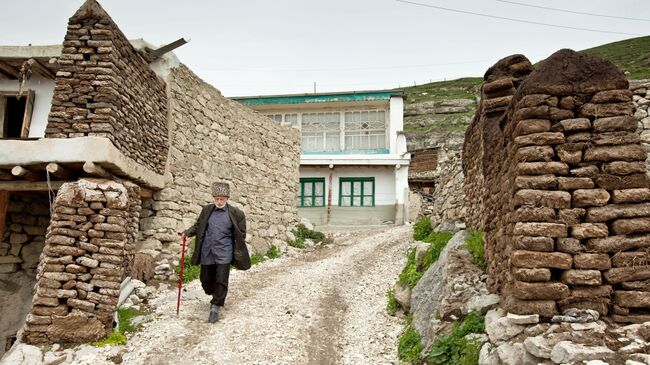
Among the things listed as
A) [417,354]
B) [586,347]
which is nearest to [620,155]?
[586,347]

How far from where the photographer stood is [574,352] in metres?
3.26

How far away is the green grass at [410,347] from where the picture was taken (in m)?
5.34

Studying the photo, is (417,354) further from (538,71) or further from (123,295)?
(123,295)

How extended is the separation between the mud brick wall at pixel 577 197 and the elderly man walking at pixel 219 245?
392cm

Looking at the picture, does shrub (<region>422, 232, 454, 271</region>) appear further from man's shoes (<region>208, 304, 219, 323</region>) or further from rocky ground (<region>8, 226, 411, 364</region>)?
man's shoes (<region>208, 304, 219, 323</region>)

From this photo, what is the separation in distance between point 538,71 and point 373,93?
17.4 meters

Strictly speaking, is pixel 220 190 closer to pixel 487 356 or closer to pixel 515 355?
pixel 487 356

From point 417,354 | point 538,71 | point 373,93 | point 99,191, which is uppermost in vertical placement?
point 373,93

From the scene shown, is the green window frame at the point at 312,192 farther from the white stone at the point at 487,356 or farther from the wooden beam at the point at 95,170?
the white stone at the point at 487,356

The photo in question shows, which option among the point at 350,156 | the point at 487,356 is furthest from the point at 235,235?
the point at 350,156

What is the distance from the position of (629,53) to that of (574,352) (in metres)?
47.8

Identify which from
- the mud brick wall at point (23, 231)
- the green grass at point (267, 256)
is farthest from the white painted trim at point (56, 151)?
the green grass at point (267, 256)

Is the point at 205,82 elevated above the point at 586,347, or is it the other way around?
the point at 205,82

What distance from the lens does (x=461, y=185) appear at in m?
9.05
